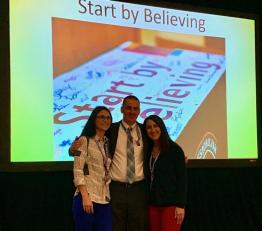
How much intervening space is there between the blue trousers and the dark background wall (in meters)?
0.93

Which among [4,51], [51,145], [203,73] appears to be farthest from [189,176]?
[4,51]

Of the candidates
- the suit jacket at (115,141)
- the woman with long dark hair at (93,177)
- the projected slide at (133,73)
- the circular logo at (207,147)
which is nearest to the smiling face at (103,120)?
the woman with long dark hair at (93,177)

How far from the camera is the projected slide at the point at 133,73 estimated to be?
3477 mm

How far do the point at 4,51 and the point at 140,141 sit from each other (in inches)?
48.4

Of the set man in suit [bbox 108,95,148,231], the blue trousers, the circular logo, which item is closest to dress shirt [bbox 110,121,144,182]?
man in suit [bbox 108,95,148,231]

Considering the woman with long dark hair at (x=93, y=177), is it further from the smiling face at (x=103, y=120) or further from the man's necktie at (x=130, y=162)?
the man's necktie at (x=130, y=162)

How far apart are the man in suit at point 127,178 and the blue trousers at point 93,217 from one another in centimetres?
11

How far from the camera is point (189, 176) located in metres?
4.26

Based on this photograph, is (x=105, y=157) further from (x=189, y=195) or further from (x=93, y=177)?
(x=189, y=195)

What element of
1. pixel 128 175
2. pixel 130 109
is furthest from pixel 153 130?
pixel 128 175

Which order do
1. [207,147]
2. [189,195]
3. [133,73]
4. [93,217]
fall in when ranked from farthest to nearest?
[189,195], [207,147], [133,73], [93,217]

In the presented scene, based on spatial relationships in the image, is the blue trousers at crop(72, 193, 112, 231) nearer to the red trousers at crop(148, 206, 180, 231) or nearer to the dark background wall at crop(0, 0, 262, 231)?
the red trousers at crop(148, 206, 180, 231)

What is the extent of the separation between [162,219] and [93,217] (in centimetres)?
45

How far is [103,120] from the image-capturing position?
2781 millimetres
